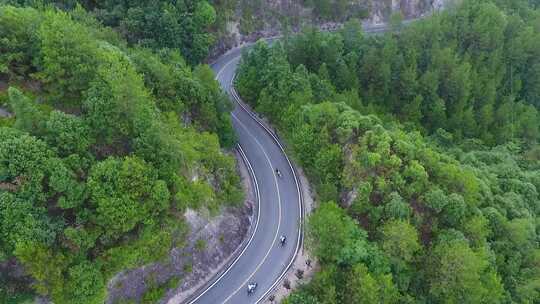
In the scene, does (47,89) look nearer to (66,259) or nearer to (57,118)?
(57,118)

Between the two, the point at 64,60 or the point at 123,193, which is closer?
the point at 123,193

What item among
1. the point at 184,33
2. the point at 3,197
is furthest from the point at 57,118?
the point at 184,33

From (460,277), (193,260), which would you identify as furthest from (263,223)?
(460,277)

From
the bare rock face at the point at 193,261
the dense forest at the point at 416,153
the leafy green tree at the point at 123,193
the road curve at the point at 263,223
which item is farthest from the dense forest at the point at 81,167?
the dense forest at the point at 416,153

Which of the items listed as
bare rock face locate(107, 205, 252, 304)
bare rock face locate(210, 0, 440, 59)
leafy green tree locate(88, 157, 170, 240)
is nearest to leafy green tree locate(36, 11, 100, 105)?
leafy green tree locate(88, 157, 170, 240)

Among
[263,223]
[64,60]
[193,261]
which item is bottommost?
[263,223]

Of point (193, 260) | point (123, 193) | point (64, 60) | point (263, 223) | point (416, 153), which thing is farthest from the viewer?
point (263, 223)

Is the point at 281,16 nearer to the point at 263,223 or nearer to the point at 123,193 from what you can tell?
the point at 263,223
